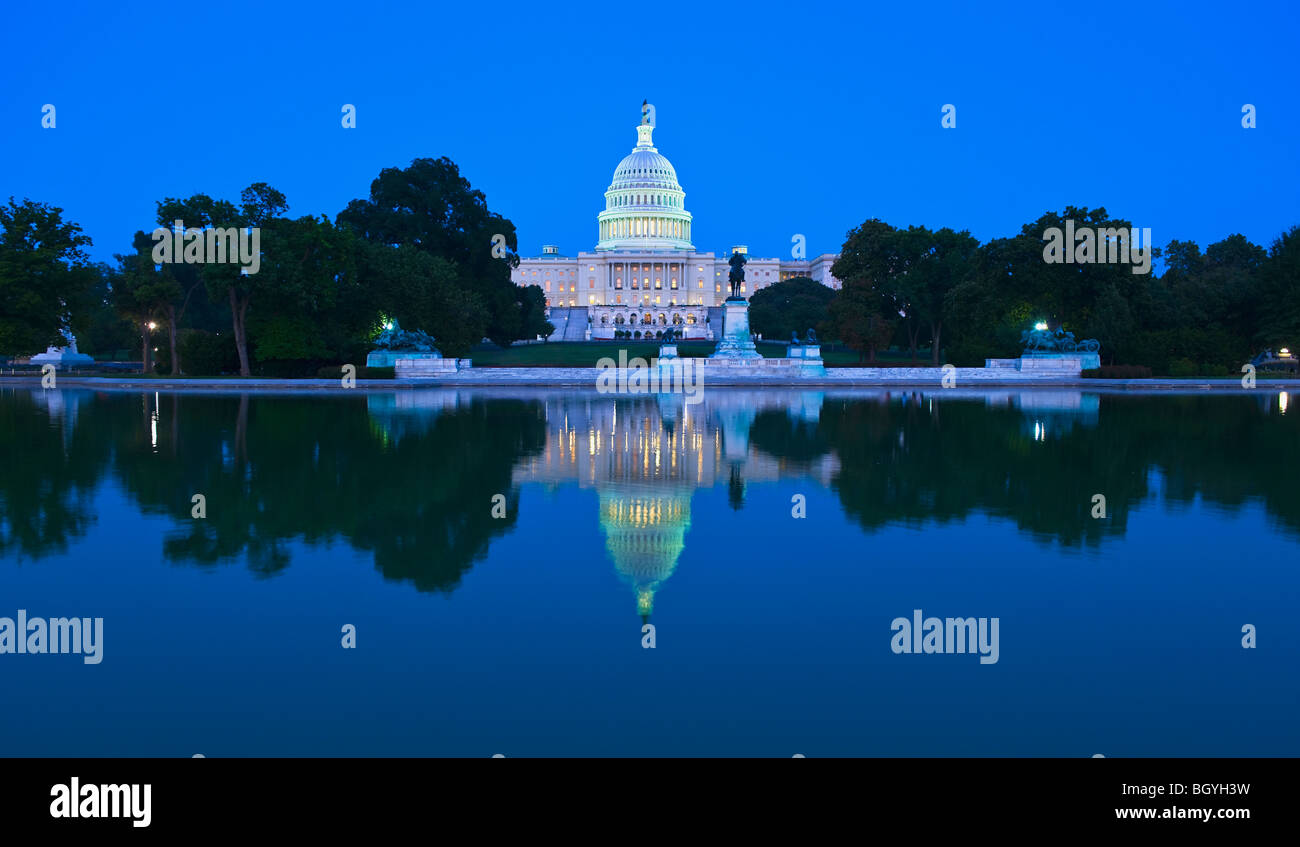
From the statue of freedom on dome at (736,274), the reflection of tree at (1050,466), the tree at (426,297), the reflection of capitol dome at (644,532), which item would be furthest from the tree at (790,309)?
the reflection of capitol dome at (644,532)

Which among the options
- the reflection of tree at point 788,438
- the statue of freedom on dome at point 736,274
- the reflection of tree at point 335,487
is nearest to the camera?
the reflection of tree at point 335,487

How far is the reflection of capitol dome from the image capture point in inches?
404

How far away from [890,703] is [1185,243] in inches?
3839

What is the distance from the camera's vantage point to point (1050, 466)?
18328 millimetres

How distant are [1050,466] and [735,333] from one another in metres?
42.8

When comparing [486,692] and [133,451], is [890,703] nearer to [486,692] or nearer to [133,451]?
[486,692]

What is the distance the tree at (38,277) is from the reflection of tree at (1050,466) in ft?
139

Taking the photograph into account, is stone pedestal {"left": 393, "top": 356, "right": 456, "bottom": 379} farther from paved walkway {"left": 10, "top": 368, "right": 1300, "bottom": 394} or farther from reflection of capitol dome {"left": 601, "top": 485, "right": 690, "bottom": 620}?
reflection of capitol dome {"left": 601, "top": 485, "right": 690, "bottom": 620}

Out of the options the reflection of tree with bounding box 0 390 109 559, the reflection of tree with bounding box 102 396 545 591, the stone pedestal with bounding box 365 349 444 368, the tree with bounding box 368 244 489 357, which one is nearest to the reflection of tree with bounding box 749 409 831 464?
the reflection of tree with bounding box 102 396 545 591

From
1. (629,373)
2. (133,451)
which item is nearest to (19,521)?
(133,451)

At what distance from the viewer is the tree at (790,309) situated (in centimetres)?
9469

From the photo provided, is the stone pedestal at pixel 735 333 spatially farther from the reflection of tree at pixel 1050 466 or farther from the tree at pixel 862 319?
the reflection of tree at pixel 1050 466

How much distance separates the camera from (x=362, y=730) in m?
6.48

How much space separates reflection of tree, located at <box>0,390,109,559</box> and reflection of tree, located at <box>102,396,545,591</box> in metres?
0.71
